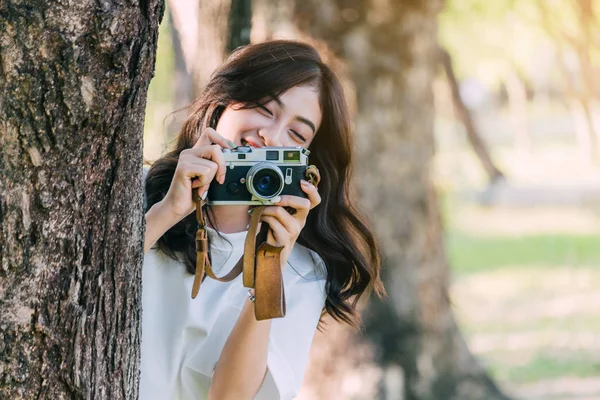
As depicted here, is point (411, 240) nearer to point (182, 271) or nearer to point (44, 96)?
point (182, 271)

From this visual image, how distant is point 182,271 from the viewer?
7.45 ft

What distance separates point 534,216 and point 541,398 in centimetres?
956

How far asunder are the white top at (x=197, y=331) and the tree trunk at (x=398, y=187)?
274 cm

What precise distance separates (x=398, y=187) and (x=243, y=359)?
10.8 feet

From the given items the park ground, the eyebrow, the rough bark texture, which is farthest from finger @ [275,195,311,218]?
the park ground

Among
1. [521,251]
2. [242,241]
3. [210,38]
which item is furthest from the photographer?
[521,251]

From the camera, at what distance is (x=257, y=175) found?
1.99 metres

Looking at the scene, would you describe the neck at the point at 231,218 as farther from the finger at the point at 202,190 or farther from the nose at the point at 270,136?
the finger at the point at 202,190

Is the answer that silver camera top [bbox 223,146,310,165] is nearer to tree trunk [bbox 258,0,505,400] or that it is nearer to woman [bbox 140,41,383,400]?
woman [bbox 140,41,383,400]

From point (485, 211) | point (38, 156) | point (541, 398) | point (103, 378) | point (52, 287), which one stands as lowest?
point (541, 398)

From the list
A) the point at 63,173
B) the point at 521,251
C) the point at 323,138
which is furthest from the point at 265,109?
the point at 521,251

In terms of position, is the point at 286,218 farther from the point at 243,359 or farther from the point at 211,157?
the point at 243,359

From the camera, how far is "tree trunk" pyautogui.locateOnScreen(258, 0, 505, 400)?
5.12m

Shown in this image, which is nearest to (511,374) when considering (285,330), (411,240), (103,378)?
(411,240)
